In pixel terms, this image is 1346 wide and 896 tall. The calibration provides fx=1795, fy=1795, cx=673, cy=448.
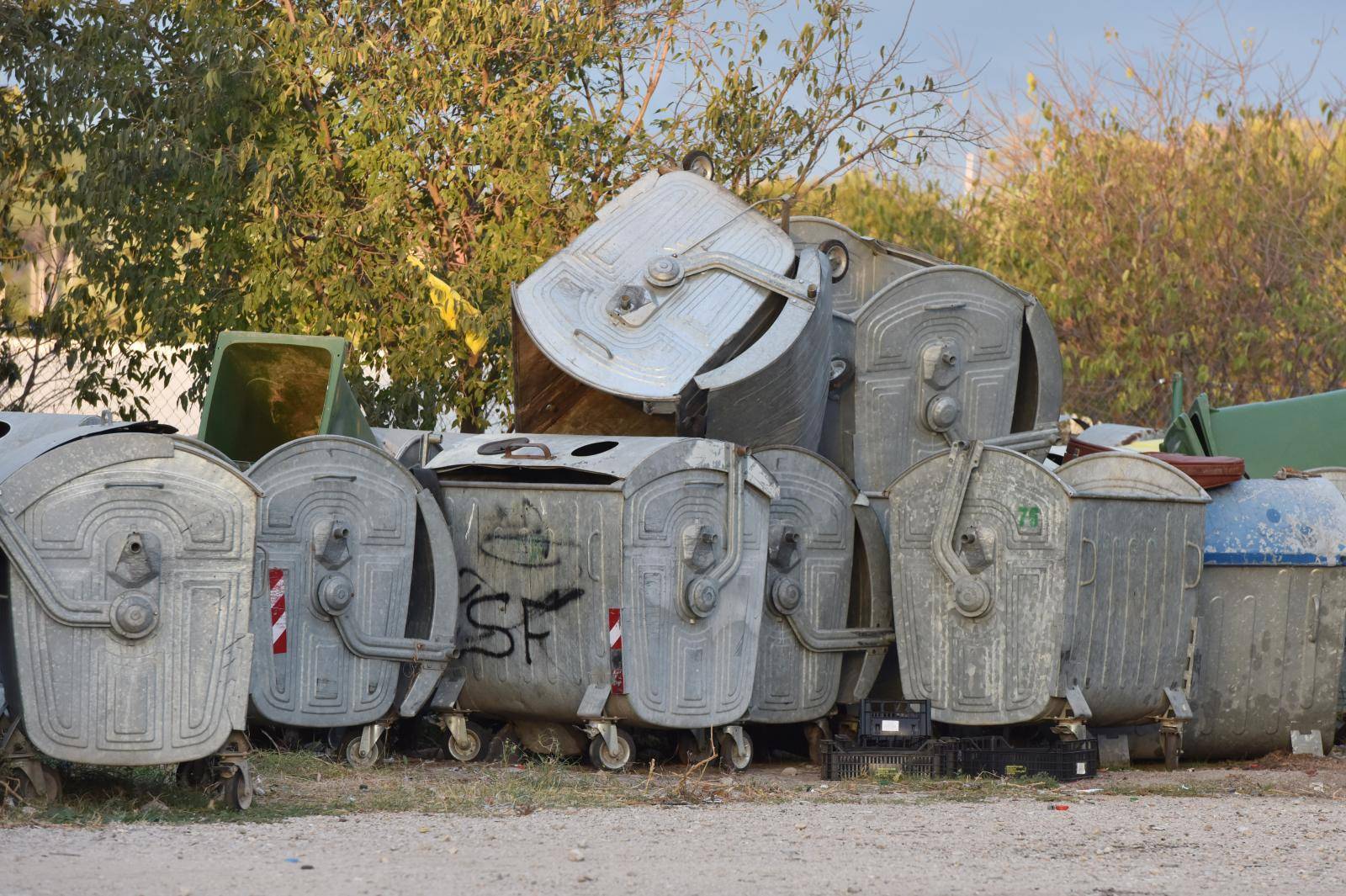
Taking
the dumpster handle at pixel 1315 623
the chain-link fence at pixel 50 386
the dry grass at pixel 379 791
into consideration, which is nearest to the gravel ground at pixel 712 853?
the dry grass at pixel 379 791

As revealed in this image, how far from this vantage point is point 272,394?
859cm

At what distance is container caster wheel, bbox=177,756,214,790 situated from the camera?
621 cm

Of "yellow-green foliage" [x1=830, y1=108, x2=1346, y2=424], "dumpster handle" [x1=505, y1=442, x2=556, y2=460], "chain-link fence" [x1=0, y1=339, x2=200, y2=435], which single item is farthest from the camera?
"yellow-green foliage" [x1=830, y1=108, x2=1346, y2=424]

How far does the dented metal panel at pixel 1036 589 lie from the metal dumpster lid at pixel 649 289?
1229 mm

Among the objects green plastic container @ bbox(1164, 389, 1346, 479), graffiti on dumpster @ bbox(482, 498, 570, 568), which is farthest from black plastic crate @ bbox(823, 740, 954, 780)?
green plastic container @ bbox(1164, 389, 1346, 479)

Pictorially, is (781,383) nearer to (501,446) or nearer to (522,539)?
(501,446)

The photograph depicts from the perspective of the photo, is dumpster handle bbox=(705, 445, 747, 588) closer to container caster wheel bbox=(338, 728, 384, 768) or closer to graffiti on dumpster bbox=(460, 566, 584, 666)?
graffiti on dumpster bbox=(460, 566, 584, 666)

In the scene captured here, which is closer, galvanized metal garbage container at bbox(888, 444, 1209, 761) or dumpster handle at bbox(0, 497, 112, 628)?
dumpster handle at bbox(0, 497, 112, 628)

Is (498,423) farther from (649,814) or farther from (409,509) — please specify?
(649,814)

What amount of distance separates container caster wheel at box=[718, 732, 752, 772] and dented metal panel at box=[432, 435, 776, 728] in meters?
0.20

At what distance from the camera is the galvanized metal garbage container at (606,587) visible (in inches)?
294

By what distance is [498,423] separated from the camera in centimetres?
1187

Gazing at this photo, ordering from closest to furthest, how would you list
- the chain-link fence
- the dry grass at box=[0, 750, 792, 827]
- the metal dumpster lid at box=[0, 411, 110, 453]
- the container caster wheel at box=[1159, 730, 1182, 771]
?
the dry grass at box=[0, 750, 792, 827] < the metal dumpster lid at box=[0, 411, 110, 453] < the container caster wheel at box=[1159, 730, 1182, 771] < the chain-link fence

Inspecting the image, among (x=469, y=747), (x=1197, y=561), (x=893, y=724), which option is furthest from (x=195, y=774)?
(x=1197, y=561)
